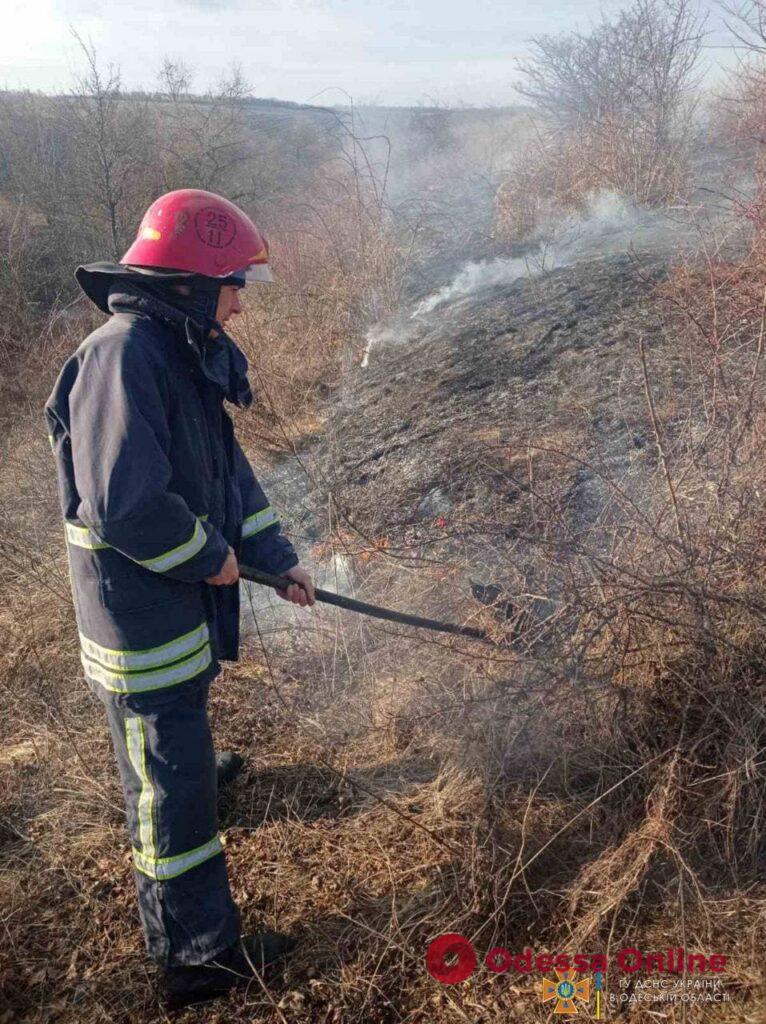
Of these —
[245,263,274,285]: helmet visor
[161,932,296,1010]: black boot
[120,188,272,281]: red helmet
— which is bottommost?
[161,932,296,1010]: black boot

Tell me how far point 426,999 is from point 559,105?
1660 cm

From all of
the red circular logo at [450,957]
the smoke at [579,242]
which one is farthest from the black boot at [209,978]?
the smoke at [579,242]

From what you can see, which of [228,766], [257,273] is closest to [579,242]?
[257,273]

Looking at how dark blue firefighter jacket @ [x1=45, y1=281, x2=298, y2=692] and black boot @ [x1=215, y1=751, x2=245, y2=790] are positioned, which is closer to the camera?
dark blue firefighter jacket @ [x1=45, y1=281, x2=298, y2=692]

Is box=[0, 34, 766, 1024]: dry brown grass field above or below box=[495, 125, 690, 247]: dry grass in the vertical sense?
below

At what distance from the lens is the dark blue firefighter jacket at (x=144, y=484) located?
1.87 meters

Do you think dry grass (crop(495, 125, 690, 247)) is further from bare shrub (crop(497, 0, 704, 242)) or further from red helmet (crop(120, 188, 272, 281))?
red helmet (crop(120, 188, 272, 281))

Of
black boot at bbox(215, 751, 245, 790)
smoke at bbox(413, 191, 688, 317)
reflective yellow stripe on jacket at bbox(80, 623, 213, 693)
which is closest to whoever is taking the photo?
reflective yellow stripe on jacket at bbox(80, 623, 213, 693)

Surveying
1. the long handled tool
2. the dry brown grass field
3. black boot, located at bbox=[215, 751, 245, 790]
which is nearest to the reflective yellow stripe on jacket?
the long handled tool

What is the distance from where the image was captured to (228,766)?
3016 mm

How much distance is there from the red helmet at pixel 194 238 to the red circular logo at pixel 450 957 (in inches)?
81.2

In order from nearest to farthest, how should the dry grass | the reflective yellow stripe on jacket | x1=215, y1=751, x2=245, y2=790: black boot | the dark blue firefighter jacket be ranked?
1. the dark blue firefighter jacket
2. the reflective yellow stripe on jacket
3. x1=215, y1=751, x2=245, y2=790: black boot
4. the dry grass

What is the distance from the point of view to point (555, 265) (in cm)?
781

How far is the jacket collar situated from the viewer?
205 cm
